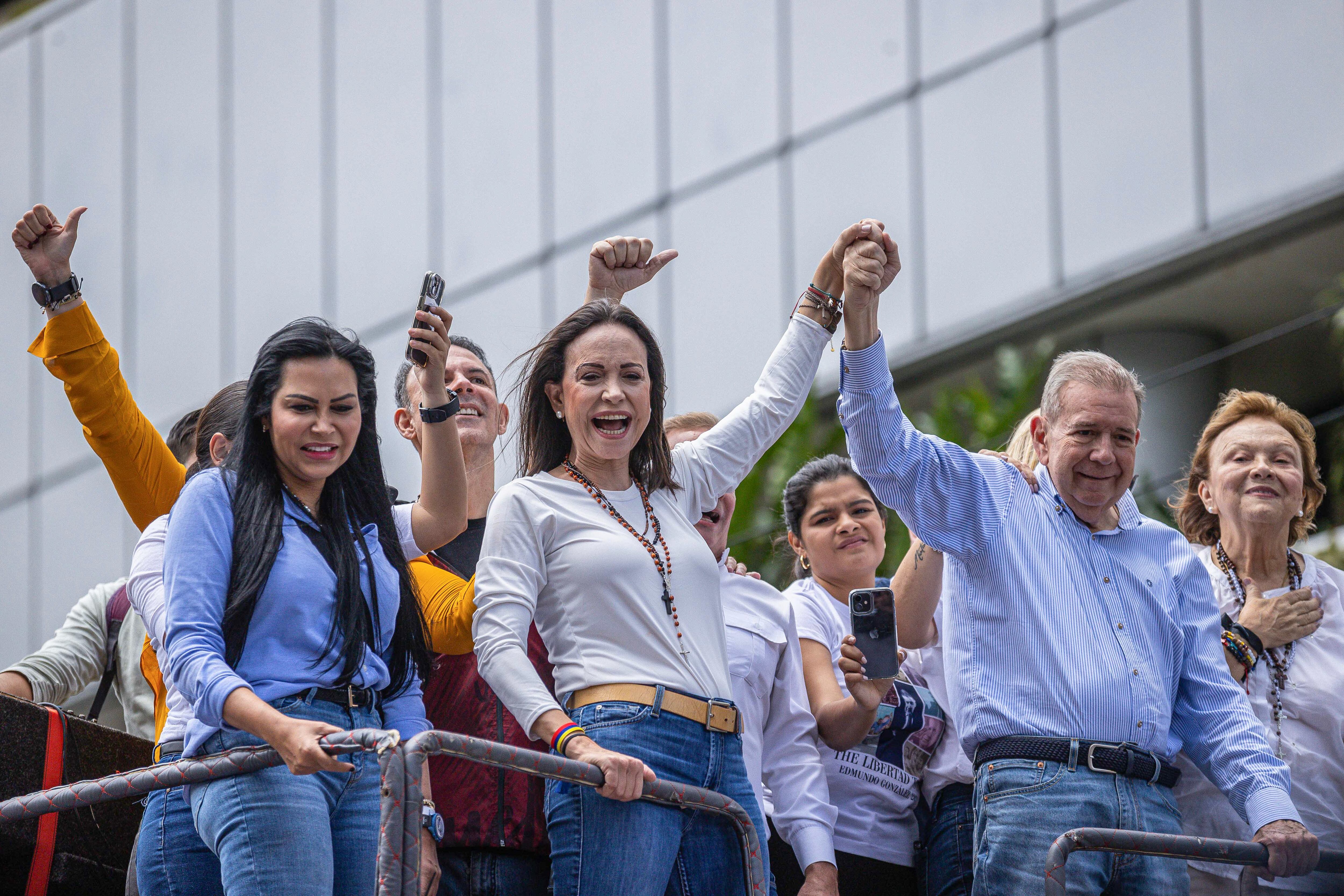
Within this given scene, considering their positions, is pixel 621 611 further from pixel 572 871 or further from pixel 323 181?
pixel 323 181

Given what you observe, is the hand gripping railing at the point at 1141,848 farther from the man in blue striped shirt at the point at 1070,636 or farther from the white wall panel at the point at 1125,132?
the white wall panel at the point at 1125,132

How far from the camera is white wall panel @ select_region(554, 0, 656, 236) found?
13.6 metres

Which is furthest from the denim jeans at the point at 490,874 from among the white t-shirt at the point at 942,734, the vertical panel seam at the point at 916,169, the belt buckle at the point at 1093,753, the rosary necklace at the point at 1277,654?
the vertical panel seam at the point at 916,169

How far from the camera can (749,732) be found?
421 centimetres

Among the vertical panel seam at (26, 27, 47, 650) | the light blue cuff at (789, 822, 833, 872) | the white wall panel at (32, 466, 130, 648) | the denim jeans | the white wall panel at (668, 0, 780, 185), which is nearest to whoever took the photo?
the denim jeans

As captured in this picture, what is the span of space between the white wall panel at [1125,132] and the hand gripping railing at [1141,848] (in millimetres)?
8635

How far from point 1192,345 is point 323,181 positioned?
7593 mm

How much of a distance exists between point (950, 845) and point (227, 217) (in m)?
12.0

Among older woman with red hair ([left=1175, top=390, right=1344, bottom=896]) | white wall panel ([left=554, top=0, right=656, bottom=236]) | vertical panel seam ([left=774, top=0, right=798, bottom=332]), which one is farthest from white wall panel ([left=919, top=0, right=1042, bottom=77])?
older woman with red hair ([left=1175, top=390, right=1344, bottom=896])

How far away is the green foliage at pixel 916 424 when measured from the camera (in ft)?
36.7

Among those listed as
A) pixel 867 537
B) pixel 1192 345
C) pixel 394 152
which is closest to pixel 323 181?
pixel 394 152

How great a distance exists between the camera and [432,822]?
12.2ft

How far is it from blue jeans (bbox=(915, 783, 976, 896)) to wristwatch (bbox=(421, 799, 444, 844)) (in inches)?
54.2

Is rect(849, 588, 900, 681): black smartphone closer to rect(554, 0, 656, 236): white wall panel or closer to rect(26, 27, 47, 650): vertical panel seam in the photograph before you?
rect(554, 0, 656, 236): white wall panel
